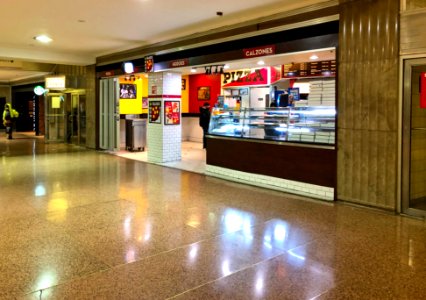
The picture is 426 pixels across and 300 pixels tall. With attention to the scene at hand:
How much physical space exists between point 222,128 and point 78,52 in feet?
20.5

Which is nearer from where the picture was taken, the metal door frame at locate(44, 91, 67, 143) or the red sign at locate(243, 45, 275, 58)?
the red sign at locate(243, 45, 275, 58)

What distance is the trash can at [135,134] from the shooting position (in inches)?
484

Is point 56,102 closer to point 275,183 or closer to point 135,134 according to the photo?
point 135,134

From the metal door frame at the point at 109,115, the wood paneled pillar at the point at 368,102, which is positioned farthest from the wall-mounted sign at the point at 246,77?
the wood paneled pillar at the point at 368,102

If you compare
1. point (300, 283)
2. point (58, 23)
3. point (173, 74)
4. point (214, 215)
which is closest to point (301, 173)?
point (214, 215)

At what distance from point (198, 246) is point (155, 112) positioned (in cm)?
650

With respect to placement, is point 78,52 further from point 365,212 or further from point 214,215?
point 365,212

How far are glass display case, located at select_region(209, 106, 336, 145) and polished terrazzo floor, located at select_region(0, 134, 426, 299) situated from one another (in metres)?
1.02

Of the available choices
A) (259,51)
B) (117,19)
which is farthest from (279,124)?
(117,19)

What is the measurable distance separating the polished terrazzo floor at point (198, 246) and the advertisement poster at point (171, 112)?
11.0ft

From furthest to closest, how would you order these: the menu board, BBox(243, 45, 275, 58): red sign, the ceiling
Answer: the menu board
BBox(243, 45, 275, 58): red sign
the ceiling

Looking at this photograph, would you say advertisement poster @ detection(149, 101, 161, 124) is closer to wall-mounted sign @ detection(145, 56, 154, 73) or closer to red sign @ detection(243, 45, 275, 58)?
Result: wall-mounted sign @ detection(145, 56, 154, 73)

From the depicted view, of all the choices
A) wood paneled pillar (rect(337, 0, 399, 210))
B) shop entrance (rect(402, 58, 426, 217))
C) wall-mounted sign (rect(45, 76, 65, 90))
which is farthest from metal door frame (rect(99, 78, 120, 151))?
shop entrance (rect(402, 58, 426, 217))

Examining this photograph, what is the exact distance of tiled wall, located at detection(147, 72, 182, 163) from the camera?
389 inches
